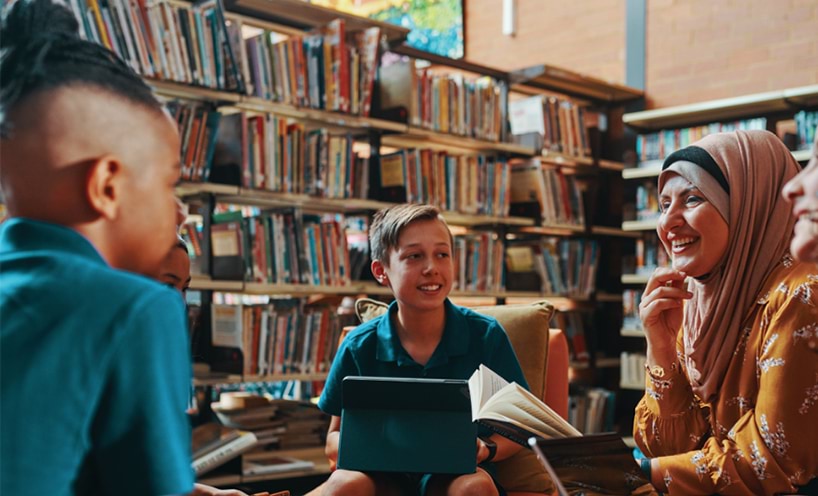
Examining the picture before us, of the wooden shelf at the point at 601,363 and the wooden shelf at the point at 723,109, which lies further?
the wooden shelf at the point at 601,363

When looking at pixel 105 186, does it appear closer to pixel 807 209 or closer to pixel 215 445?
pixel 807 209

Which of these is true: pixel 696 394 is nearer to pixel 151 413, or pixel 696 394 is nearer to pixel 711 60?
pixel 151 413

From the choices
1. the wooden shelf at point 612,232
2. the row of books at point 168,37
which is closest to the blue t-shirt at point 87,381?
the row of books at point 168,37

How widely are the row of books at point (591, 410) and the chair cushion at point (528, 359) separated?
3.06m

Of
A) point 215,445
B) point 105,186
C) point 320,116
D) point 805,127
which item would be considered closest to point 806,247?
point 105,186

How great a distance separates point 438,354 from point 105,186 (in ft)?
4.43

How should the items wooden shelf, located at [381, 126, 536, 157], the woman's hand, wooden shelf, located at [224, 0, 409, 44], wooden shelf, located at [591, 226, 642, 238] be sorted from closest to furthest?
the woman's hand, wooden shelf, located at [224, 0, 409, 44], wooden shelf, located at [381, 126, 536, 157], wooden shelf, located at [591, 226, 642, 238]

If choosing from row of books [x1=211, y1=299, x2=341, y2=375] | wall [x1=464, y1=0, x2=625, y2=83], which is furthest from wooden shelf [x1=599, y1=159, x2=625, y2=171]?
row of books [x1=211, y1=299, x2=341, y2=375]

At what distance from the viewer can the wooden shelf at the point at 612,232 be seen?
18.0 feet

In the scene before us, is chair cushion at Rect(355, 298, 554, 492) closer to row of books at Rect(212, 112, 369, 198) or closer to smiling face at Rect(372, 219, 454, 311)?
smiling face at Rect(372, 219, 454, 311)

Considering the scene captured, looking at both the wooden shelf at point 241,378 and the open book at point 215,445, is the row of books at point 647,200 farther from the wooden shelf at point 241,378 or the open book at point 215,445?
the open book at point 215,445

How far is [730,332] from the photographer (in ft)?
5.26

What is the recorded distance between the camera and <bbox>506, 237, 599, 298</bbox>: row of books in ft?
16.6

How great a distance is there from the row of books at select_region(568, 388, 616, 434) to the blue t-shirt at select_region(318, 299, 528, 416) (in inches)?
127
